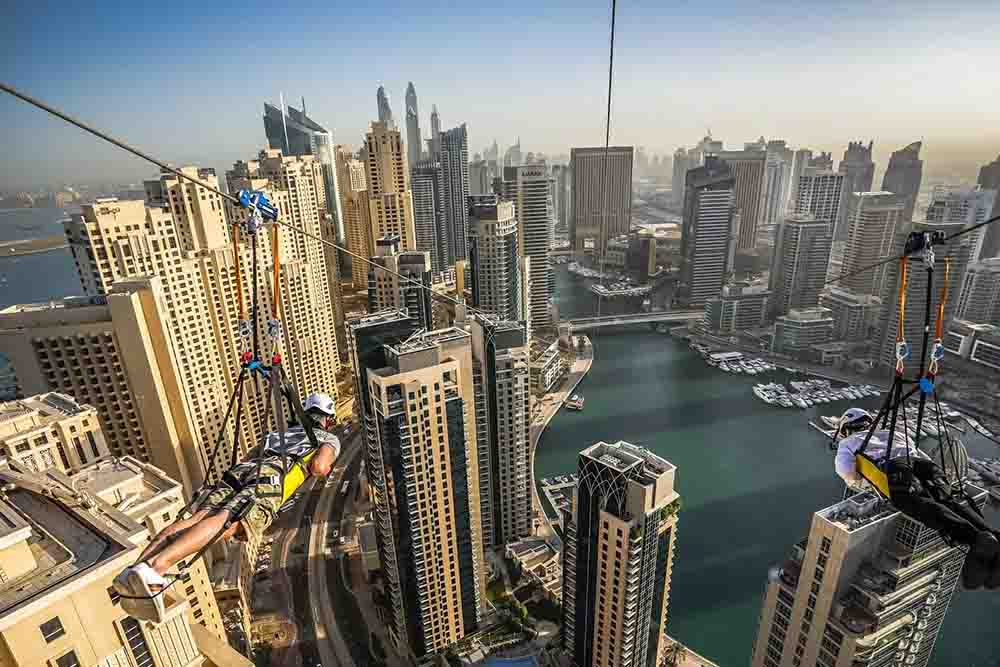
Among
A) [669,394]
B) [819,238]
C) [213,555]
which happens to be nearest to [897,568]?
[213,555]

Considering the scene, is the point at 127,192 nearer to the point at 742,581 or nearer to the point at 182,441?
the point at 182,441

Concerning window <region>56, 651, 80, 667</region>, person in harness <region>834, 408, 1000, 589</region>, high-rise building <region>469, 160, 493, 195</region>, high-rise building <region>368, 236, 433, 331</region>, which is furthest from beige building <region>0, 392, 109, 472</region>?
high-rise building <region>469, 160, 493, 195</region>

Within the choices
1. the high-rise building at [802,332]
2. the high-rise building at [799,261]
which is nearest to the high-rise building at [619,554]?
the high-rise building at [802,332]

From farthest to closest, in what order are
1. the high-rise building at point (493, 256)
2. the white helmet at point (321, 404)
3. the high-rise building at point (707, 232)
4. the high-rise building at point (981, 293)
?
the high-rise building at point (707, 232), the high-rise building at point (981, 293), the high-rise building at point (493, 256), the white helmet at point (321, 404)

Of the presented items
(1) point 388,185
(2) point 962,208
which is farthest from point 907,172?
(1) point 388,185

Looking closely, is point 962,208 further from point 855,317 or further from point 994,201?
point 855,317

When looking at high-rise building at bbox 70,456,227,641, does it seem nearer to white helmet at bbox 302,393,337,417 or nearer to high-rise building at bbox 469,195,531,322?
white helmet at bbox 302,393,337,417

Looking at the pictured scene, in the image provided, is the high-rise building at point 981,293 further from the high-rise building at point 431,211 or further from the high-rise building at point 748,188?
the high-rise building at point 431,211
